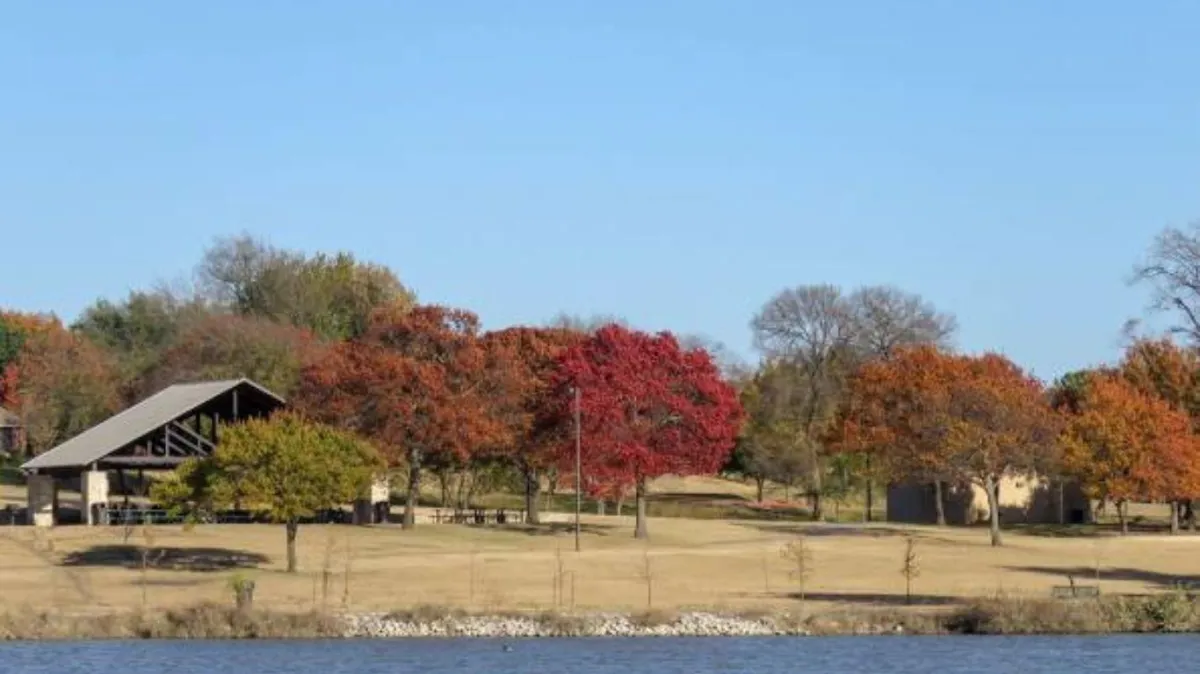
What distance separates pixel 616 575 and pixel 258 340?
53324 millimetres

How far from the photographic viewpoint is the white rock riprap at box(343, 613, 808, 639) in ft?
212

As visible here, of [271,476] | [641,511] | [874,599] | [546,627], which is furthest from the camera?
[641,511]

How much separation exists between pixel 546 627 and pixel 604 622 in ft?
5.76

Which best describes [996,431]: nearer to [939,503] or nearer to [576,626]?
[939,503]

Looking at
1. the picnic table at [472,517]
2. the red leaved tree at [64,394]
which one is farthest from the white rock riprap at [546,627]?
the red leaved tree at [64,394]

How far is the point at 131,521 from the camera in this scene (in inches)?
3701

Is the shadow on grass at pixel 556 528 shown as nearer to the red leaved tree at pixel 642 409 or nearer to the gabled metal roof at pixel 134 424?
the red leaved tree at pixel 642 409

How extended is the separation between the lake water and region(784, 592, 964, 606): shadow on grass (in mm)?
7842

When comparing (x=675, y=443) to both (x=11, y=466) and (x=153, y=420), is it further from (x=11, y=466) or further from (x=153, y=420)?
(x=11, y=466)


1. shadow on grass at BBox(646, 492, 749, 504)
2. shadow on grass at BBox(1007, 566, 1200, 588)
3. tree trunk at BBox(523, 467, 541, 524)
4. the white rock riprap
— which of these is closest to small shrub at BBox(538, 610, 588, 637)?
the white rock riprap

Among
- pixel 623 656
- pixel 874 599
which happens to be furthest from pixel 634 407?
pixel 623 656

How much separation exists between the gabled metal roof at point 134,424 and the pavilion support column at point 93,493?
1029 millimetres

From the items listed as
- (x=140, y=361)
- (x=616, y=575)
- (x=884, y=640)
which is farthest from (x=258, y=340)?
(x=884, y=640)

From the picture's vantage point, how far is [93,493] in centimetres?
9781
